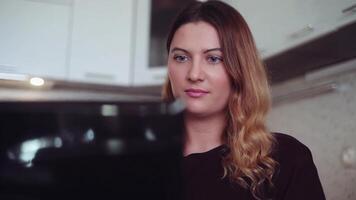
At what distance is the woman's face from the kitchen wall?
54cm

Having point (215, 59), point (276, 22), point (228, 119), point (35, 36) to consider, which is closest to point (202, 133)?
point (228, 119)

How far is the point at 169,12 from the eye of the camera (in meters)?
1.90

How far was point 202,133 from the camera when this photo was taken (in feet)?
3.05

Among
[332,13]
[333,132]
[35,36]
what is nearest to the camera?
[332,13]

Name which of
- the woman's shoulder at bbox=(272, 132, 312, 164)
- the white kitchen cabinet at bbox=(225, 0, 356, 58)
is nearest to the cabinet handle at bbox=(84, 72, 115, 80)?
the white kitchen cabinet at bbox=(225, 0, 356, 58)

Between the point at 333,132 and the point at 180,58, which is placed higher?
the point at 180,58

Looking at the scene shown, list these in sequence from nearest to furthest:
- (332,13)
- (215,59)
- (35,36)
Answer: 1. (215,59)
2. (332,13)
3. (35,36)

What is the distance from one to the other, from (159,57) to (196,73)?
3.35 feet

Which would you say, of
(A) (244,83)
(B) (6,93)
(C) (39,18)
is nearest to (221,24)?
(A) (244,83)

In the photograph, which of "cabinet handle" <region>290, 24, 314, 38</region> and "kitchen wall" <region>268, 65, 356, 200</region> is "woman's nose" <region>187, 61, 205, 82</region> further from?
"kitchen wall" <region>268, 65, 356, 200</region>

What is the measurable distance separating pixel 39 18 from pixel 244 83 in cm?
122

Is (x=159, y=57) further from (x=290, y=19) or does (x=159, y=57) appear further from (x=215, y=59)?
(x=215, y=59)

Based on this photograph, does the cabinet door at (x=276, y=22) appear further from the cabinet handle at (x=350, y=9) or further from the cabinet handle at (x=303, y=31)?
the cabinet handle at (x=350, y=9)

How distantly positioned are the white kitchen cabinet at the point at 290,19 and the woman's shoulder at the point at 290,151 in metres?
0.36
